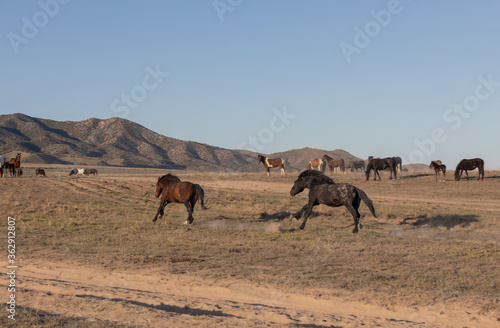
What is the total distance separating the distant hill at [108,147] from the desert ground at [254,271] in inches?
4802

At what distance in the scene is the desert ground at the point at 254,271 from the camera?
7.25 meters

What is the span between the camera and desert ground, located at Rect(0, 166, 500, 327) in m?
7.25

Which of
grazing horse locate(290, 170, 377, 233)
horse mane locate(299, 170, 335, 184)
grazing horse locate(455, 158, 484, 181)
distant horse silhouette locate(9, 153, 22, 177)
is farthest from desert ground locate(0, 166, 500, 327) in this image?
distant horse silhouette locate(9, 153, 22, 177)

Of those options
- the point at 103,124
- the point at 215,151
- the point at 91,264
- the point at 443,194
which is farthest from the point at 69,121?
the point at 91,264

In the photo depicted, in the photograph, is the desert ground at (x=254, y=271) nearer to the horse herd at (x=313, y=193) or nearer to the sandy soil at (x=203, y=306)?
the sandy soil at (x=203, y=306)

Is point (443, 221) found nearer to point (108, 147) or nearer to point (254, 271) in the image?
point (254, 271)

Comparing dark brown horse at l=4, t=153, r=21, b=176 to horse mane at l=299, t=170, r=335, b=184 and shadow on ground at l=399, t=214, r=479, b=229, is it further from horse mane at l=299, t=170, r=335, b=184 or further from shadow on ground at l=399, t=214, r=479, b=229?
shadow on ground at l=399, t=214, r=479, b=229

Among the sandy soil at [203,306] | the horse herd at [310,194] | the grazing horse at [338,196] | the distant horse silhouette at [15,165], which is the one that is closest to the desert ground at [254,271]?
the sandy soil at [203,306]

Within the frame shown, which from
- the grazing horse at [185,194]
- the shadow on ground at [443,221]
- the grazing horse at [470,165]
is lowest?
the shadow on ground at [443,221]

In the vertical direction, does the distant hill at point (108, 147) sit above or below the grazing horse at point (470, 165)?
above

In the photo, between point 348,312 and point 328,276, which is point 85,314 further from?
point 328,276

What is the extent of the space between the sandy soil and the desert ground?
0.06 ft

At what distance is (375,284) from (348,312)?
5.33 ft

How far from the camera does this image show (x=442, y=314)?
24.6 feet
